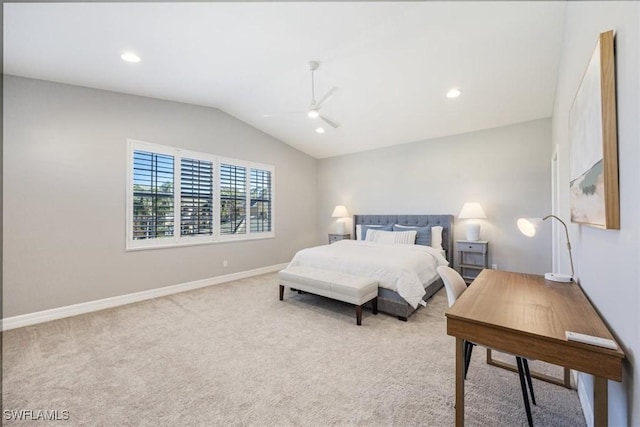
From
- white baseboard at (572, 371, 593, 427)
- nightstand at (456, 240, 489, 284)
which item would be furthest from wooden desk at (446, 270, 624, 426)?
nightstand at (456, 240, 489, 284)

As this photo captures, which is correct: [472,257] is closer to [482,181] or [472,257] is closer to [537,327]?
[482,181]

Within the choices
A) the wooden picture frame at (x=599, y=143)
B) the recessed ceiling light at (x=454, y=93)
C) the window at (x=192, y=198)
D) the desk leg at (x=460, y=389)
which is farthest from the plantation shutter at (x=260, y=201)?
the wooden picture frame at (x=599, y=143)

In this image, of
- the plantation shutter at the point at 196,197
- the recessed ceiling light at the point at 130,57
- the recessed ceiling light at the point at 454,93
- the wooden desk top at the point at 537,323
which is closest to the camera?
the wooden desk top at the point at 537,323

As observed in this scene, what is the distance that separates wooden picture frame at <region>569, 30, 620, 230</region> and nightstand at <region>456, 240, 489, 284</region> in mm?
2936

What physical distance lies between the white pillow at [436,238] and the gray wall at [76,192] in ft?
13.2

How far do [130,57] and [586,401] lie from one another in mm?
4802

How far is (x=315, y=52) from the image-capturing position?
114 inches

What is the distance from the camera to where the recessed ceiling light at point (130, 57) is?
2.78 m

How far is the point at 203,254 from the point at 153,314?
1383 millimetres

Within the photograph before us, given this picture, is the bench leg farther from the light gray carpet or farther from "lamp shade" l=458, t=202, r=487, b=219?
"lamp shade" l=458, t=202, r=487, b=219

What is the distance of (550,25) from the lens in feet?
7.47

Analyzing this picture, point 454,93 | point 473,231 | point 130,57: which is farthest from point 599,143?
point 130,57

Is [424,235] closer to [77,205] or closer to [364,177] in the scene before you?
[364,177]

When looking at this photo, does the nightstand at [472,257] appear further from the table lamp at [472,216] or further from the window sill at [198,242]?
the window sill at [198,242]
